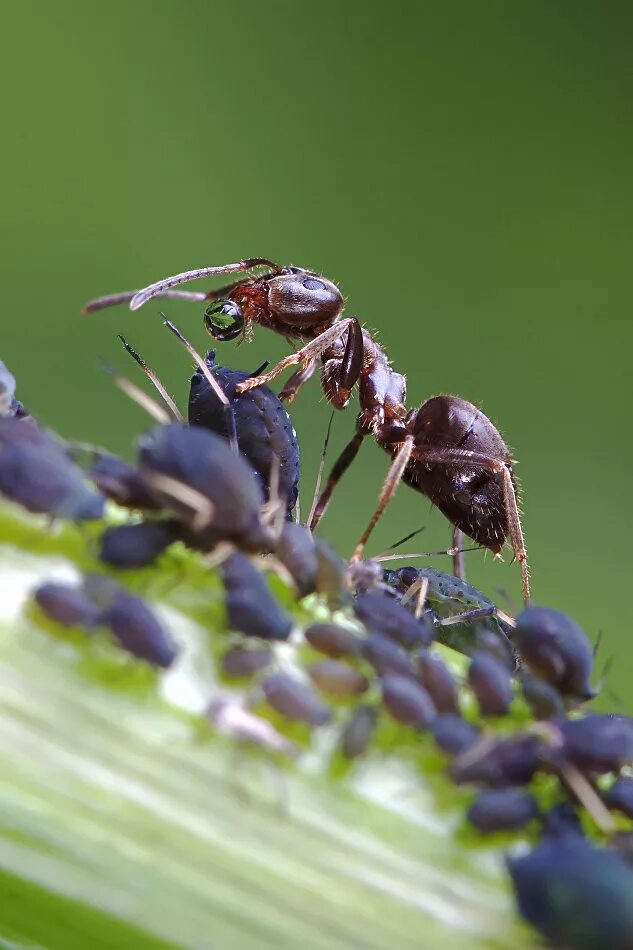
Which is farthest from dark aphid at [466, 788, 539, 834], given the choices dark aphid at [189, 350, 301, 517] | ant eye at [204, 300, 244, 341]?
ant eye at [204, 300, 244, 341]

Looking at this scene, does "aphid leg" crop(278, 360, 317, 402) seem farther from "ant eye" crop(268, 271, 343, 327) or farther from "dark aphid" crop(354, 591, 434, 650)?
"dark aphid" crop(354, 591, 434, 650)

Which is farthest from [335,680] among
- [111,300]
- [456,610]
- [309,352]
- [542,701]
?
[309,352]

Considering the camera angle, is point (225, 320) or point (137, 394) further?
point (225, 320)

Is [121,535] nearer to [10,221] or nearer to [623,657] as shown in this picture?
[623,657]

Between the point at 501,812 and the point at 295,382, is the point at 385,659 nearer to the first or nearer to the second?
the point at 501,812

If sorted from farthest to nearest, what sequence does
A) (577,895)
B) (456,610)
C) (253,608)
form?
(456,610) → (253,608) → (577,895)

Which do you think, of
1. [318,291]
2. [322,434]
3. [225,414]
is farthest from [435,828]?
[322,434]

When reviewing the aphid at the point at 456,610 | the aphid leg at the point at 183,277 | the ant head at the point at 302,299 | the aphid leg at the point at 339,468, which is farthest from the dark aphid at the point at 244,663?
the ant head at the point at 302,299
